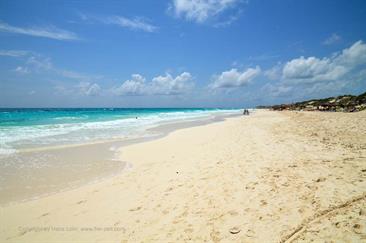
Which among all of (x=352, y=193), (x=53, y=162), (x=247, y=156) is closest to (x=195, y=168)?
(x=247, y=156)

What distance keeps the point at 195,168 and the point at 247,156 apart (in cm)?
224

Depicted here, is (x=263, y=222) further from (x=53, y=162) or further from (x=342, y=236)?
(x=53, y=162)

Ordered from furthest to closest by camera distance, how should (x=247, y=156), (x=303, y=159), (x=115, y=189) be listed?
(x=247, y=156) < (x=303, y=159) < (x=115, y=189)

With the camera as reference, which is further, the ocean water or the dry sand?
the ocean water

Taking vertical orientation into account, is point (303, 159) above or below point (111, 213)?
above

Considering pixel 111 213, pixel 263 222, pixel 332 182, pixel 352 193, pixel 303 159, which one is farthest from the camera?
pixel 303 159

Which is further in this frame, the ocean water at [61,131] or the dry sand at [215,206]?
the ocean water at [61,131]

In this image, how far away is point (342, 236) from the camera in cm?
332

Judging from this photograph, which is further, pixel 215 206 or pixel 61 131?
pixel 61 131

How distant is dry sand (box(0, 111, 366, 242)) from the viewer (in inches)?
152

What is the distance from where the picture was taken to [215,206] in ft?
16.1

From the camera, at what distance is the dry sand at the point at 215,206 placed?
152 inches

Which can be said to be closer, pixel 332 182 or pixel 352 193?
pixel 352 193

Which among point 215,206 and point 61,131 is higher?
point 61,131
